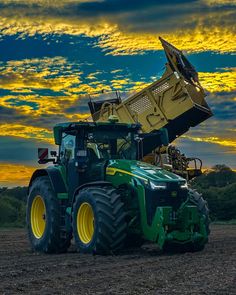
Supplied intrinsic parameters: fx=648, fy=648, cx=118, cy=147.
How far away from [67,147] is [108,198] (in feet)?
7.45

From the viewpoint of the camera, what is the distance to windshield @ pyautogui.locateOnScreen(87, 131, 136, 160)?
45.5ft

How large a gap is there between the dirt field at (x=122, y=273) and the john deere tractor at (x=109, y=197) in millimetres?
422

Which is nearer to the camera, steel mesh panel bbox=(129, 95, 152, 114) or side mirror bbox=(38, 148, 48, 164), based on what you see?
side mirror bbox=(38, 148, 48, 164)

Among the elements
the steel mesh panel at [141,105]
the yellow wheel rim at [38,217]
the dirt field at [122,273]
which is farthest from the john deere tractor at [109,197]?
the steel mesh panel at [141,105]

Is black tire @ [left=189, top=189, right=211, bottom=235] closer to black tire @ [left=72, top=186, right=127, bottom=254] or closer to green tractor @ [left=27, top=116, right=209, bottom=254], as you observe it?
green tractor @ [left=27, top=116, right=209, bottom=254]

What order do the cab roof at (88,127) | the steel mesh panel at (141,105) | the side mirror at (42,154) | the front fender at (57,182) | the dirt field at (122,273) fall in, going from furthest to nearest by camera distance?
1. the steel mesh panel at (141,105)
2. the side mirror at (42,154)
3. the front fender at (57,182)
4. the cab roof at (88,127)
5. the dirt field at (122,273)

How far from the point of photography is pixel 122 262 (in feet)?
37.1

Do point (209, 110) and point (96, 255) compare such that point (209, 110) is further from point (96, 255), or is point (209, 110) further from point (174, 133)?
point (96, 255)

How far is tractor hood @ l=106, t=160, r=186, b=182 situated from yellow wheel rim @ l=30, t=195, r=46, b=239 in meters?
2.36

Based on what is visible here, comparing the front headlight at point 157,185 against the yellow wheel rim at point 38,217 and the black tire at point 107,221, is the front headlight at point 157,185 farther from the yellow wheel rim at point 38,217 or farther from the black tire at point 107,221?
the yellow wheel rim at point 38,217

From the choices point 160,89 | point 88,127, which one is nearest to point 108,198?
point 88,127

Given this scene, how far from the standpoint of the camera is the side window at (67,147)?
13938mm

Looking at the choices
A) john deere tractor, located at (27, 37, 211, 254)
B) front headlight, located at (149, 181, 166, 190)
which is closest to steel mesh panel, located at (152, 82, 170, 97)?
john deere tractor, located at (27, 37, 211, 254)

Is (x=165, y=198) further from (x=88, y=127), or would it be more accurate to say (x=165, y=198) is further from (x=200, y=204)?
(x=88, y=127)
